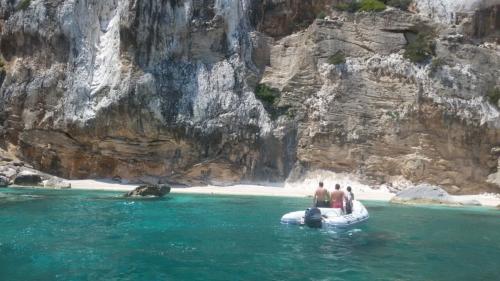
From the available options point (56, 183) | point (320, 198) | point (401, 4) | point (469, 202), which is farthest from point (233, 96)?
point (320, 198)

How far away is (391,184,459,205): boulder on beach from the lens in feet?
80.9

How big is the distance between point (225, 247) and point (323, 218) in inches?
169

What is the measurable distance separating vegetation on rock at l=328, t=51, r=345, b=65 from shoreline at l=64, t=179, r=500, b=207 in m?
8.97

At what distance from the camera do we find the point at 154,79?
31859 millimetres

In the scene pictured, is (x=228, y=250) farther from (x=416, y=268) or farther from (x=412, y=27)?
(x=412, y=27)

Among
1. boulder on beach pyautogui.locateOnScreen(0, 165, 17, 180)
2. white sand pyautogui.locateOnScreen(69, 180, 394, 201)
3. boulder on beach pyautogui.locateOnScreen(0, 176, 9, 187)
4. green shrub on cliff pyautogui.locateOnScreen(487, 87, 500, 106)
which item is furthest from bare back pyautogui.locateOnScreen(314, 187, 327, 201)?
green shrub on cliff pyautogui.locateOnScreen(487, 87, 500, 106)

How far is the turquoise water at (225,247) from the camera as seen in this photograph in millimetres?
8492

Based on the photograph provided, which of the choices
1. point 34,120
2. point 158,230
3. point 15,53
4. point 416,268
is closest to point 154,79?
point 34,120

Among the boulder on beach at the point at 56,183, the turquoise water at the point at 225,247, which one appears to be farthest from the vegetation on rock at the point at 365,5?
the boulder on beach at the point at 56,183

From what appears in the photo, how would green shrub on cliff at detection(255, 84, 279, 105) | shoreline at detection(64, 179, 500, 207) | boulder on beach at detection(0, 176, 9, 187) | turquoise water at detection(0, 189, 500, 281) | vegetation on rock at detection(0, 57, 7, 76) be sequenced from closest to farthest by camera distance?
turquoise water at detection(0, 189, 500, 281)
boulder on beach at detection(0, 176, 9, 187)
shoreline at detection(64, 179, 500, 207)
green shrub on cliff at detection(255, 84, 279, 105)
vegetation on rock at detection(0, 57, 7, 76)

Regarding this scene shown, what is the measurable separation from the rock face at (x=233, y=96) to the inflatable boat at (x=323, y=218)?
55.8 ft

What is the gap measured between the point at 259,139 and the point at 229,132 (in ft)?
6.64

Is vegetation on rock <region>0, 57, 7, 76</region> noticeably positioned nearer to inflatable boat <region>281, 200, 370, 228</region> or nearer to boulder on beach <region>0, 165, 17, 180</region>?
boulder on beach <region>0, 165, 17, 180</region>

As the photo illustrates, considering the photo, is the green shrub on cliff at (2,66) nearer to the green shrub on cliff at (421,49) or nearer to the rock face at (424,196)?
the rock face at (424,196)
